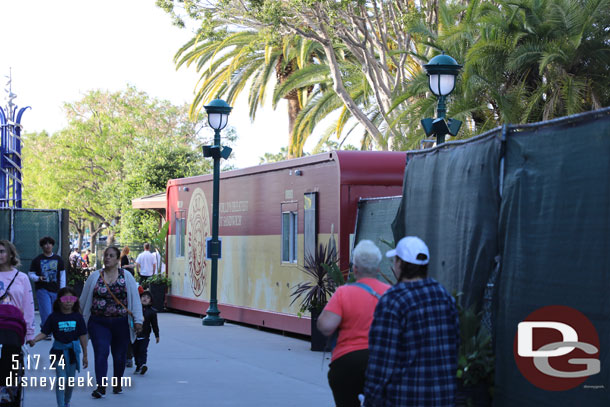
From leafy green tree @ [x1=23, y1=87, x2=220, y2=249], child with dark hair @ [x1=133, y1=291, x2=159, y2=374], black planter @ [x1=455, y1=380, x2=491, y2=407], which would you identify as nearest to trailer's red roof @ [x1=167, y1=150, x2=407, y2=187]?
child with dark hair @ [x1=133, y1=291, x2=159, y2=374]

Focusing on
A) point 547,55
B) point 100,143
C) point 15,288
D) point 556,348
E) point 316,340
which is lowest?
point 316,340

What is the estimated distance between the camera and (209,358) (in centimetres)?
1473

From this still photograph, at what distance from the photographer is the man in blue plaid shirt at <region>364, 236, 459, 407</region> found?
5.50 meters

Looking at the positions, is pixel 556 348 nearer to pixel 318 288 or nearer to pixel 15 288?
pixel 15 288

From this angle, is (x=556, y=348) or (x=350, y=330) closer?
(x=350, y=330)

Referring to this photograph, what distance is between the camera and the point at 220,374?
12.9m

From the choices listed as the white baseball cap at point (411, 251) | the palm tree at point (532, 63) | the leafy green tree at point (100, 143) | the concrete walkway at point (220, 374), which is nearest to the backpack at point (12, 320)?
the concrete walkway at point (220, 374)

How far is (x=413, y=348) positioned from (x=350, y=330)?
1.08 metres

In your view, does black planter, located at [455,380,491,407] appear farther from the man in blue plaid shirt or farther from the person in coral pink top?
the person in coral pink top

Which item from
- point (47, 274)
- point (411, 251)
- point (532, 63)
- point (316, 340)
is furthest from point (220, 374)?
point (532, 63)

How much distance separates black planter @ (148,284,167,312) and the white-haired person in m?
18.8

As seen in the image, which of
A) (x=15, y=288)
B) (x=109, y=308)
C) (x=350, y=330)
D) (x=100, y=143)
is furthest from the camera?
(x=100, y=143)

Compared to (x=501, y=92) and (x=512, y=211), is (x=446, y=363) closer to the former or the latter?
(x=512, y=211)

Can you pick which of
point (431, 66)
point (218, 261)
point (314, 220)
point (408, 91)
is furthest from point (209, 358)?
point (408, 91)
